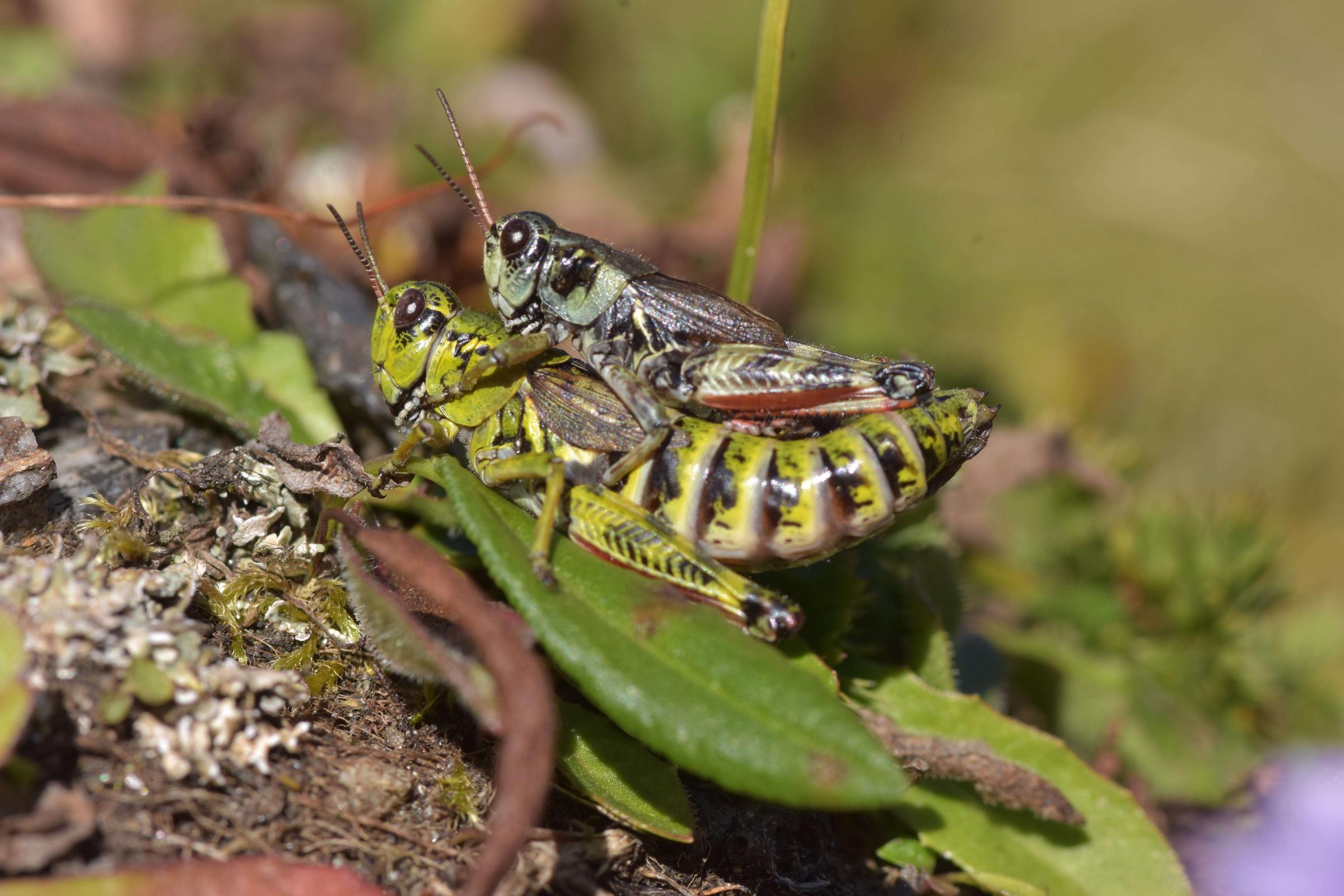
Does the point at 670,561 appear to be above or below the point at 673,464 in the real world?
below

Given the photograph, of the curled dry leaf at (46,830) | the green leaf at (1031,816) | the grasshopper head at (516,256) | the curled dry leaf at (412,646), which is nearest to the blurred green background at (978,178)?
the green leaf at (1031,816)

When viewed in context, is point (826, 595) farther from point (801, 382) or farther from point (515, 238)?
point (515, 238)

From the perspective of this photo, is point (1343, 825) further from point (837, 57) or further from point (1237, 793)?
point (837, 57)

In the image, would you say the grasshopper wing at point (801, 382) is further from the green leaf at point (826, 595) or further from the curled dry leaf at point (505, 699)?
the curled dry leaf at point (505, 699)

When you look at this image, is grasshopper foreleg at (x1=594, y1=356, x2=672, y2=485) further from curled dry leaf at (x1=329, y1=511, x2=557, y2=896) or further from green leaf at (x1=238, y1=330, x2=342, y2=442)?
green leaf at (x1=238, y1=330, x2=342, y2=442)

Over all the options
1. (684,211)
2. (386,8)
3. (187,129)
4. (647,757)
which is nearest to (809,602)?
(647,757)

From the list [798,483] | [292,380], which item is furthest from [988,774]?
[292,380]

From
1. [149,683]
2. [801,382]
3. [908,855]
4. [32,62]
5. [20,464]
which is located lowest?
[149,683]
